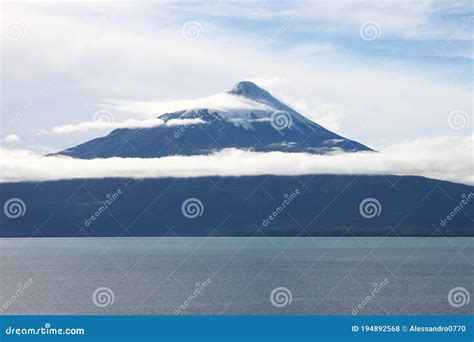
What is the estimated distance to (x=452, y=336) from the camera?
47.3 m

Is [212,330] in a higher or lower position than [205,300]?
higher

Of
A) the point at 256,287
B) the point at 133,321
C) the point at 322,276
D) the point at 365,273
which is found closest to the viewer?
the point at 133,321

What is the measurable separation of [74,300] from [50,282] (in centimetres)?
4178

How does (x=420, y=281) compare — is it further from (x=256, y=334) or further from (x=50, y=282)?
(x=256, y=334)

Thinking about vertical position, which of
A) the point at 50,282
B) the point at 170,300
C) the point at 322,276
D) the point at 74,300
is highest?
the point at 322,276

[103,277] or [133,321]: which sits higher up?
[133,321]

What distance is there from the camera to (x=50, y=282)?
158m

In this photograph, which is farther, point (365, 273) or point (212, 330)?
point (365, 273)

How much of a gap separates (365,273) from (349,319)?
136m

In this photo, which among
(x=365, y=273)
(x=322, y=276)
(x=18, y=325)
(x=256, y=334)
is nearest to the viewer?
(x=18, y=325)

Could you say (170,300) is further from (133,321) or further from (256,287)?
(133,321)

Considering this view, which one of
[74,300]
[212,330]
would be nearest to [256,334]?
[212,330]

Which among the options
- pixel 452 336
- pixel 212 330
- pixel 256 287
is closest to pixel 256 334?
pixel 212 330

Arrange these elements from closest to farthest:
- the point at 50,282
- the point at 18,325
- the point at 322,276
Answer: the point at 18,325 < the point at 50,282 < the point at 322,276
